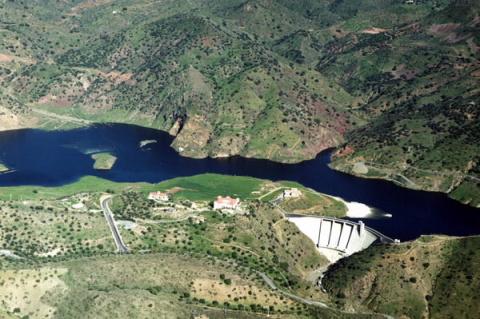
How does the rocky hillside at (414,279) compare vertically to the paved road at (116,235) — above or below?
above

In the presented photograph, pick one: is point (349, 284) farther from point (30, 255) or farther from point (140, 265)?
point (30, 255)

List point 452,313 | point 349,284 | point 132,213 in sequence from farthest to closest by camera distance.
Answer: point 132,213, point 349,284, point 452,313

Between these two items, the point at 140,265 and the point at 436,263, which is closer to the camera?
the point at 140,265

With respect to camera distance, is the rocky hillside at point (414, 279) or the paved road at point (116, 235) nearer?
the rocky hillside at point (414, 279)

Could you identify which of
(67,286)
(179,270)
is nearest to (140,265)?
(179,270)

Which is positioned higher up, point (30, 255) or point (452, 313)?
point (452, 313)

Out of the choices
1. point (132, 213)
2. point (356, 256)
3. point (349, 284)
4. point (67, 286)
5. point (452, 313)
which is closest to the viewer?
point (67, 286)

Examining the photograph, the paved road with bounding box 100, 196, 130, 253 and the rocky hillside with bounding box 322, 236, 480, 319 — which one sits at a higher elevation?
the rocky hillside with bounding box 322, 236, 480, 319

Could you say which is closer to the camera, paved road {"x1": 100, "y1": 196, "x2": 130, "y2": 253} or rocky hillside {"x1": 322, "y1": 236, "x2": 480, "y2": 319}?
rocky hillside {"x1": 322, "y1": 236, "x2": 480, "y2": 319}

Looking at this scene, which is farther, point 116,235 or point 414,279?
point 116,235

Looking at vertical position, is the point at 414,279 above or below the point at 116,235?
above
